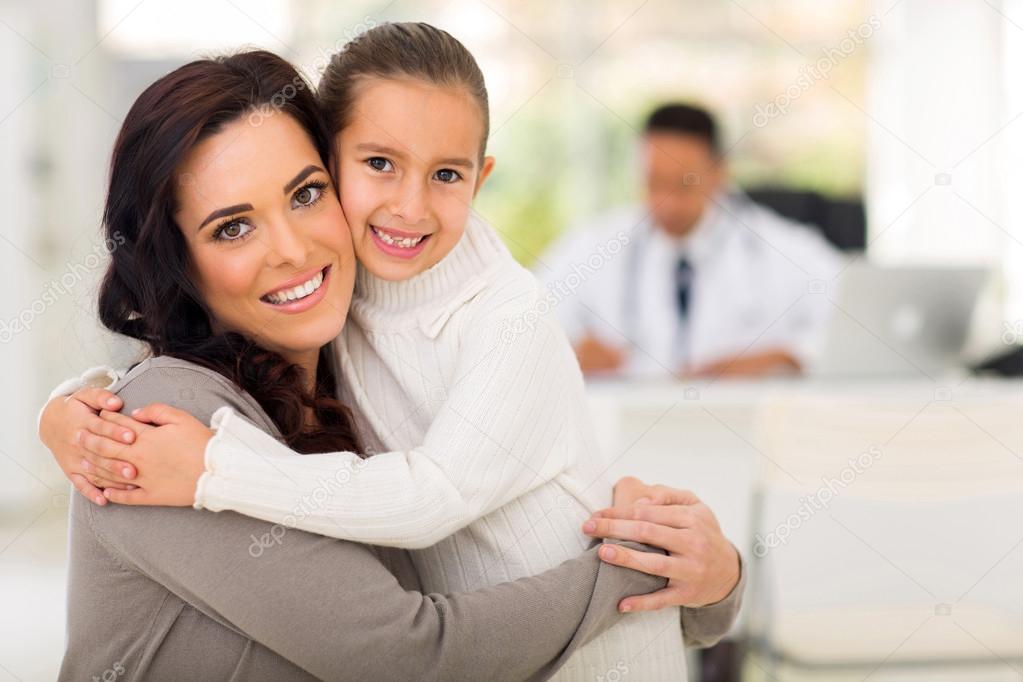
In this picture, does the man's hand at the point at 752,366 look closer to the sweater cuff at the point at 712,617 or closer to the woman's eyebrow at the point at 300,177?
the sweater cuff at the point at 712,617

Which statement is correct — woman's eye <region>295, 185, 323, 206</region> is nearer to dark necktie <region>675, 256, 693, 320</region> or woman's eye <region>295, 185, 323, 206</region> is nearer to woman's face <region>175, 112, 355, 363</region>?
woman's face <region>175, 112, 355, 363</region>

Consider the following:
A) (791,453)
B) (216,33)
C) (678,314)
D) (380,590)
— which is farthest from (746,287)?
(216,33)

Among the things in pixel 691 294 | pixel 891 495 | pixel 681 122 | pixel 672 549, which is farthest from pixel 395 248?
pixel 681 122

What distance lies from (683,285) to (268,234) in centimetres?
324

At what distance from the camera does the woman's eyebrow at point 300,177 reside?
1.35 m

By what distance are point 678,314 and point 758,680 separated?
1.51 meters

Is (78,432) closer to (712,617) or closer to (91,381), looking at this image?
(91,381)

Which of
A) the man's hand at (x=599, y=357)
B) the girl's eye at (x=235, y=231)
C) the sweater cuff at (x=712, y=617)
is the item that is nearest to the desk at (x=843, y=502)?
the man's hand at (x=599, y=357)

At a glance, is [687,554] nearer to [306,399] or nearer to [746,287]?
[306,399]

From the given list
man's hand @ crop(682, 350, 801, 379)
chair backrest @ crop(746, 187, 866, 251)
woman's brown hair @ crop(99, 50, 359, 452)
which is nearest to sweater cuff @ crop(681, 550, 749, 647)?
woman's brown hair @ crop(99, 50, 359, 452)

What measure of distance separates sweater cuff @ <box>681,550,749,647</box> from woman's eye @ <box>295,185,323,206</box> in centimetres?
78

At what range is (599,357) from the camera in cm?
394

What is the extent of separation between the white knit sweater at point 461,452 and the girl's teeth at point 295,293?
5.6 inches

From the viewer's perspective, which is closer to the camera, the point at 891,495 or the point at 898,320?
the point at 891,495
